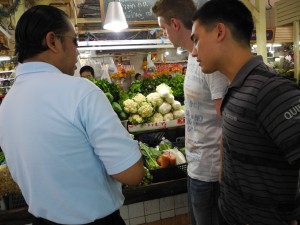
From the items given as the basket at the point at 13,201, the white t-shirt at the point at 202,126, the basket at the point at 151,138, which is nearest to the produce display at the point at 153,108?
the basket at the point at 151,138

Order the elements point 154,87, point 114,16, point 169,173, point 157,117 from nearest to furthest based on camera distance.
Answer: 1. point 169,173
2. point 157,117
3. point 154,87
4. point 114,16

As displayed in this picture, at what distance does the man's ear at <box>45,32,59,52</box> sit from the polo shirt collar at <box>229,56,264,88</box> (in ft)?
2.90

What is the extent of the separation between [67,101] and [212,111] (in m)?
1.14

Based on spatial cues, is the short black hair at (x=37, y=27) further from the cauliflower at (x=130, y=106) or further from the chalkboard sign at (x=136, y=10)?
the chalkboard sign at (x=136, y=10)

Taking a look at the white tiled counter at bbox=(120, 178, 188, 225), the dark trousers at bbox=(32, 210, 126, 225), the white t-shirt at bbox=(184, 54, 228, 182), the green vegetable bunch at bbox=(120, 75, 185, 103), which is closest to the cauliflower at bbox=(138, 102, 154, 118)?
the green vegetable bunch at bbox=(120, 75, 185, 103)

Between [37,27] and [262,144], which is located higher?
[37,27]

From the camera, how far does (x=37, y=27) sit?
122 cm

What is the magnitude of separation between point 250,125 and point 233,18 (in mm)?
594

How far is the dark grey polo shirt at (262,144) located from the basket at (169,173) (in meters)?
1.38

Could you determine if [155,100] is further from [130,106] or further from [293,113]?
[293,113]

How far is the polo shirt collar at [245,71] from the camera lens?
4.47ft

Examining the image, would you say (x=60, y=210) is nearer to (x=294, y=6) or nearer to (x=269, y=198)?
(x=269, y=198)

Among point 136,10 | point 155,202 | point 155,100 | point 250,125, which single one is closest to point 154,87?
point 155,100

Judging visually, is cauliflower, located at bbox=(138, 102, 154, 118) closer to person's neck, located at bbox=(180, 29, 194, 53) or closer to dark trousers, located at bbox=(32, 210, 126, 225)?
person's neck, located at bbox=(180, 29, 194, 53)
